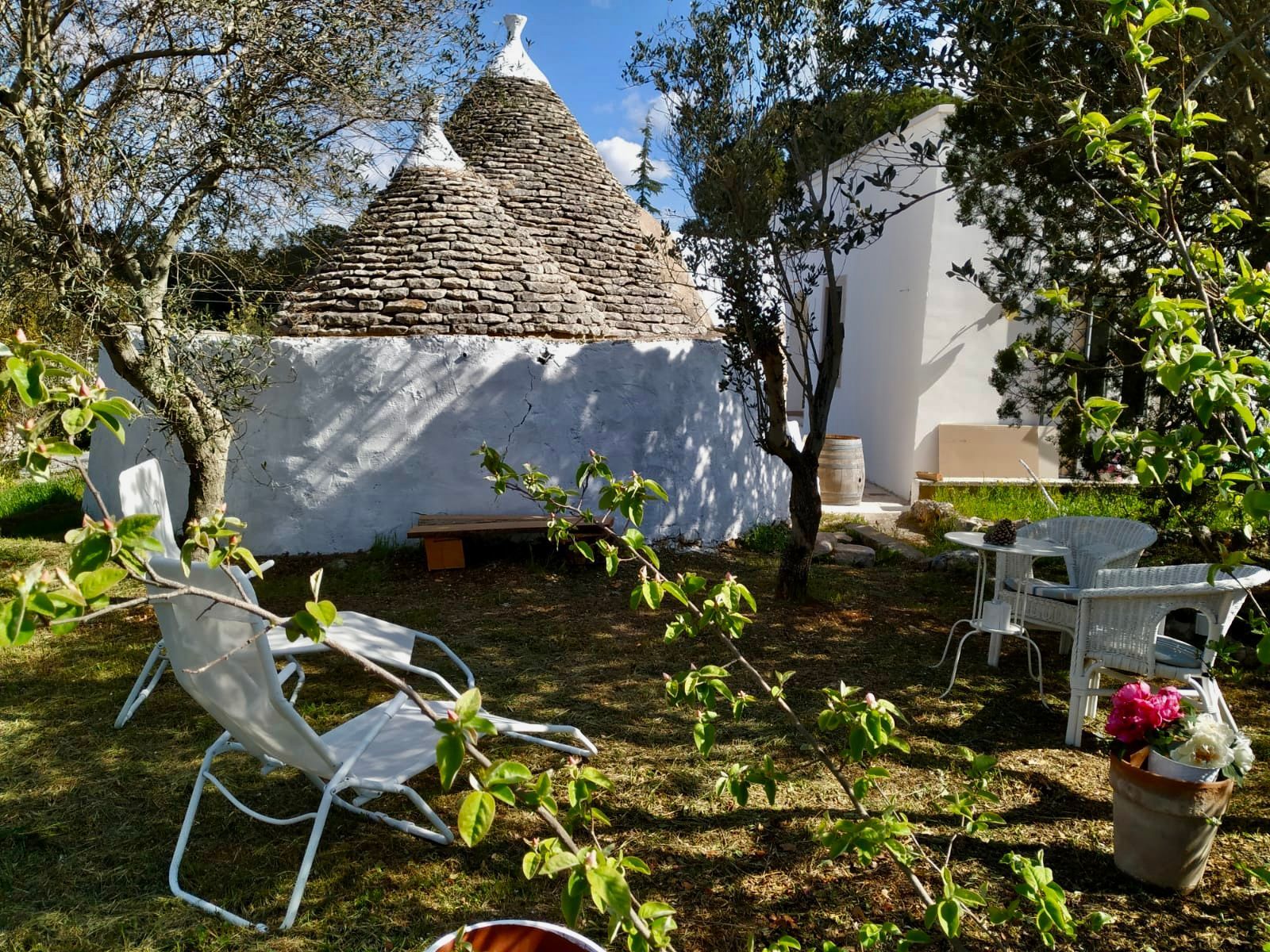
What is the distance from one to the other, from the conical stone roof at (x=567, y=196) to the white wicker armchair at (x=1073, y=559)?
5919 mm

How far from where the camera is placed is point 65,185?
577 centimetres

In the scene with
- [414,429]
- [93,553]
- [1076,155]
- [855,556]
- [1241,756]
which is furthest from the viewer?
[414,429]

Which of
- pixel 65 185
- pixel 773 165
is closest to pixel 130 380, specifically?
pixel 65 185

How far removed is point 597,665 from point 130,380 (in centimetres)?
438

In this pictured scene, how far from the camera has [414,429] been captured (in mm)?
9016

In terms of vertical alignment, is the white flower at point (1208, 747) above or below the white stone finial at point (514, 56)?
below

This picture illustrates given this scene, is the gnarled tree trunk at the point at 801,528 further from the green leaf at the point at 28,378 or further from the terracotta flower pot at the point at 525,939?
the green leaf at the point at 28,378

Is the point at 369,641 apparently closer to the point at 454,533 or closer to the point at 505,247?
the point at 454,533

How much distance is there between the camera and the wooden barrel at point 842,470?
11.6 metres

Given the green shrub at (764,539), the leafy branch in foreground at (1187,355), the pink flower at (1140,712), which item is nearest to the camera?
the leafy branch in foreground at (1187,355)

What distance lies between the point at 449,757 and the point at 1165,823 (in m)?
3.15

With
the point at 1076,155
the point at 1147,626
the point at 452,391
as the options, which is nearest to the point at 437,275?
the point at 452,391

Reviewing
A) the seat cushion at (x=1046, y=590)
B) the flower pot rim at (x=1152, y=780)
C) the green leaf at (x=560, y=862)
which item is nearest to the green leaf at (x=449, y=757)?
the green leaf at (x=560, y=862)

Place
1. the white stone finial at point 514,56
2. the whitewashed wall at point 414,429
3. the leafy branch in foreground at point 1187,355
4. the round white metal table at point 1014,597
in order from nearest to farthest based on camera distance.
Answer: the leafy branch in foreground at point 1187,355, the round white metal table at point 1014,597, the whitewashed wall at point 414,429, the white stone finial at point 514,56
